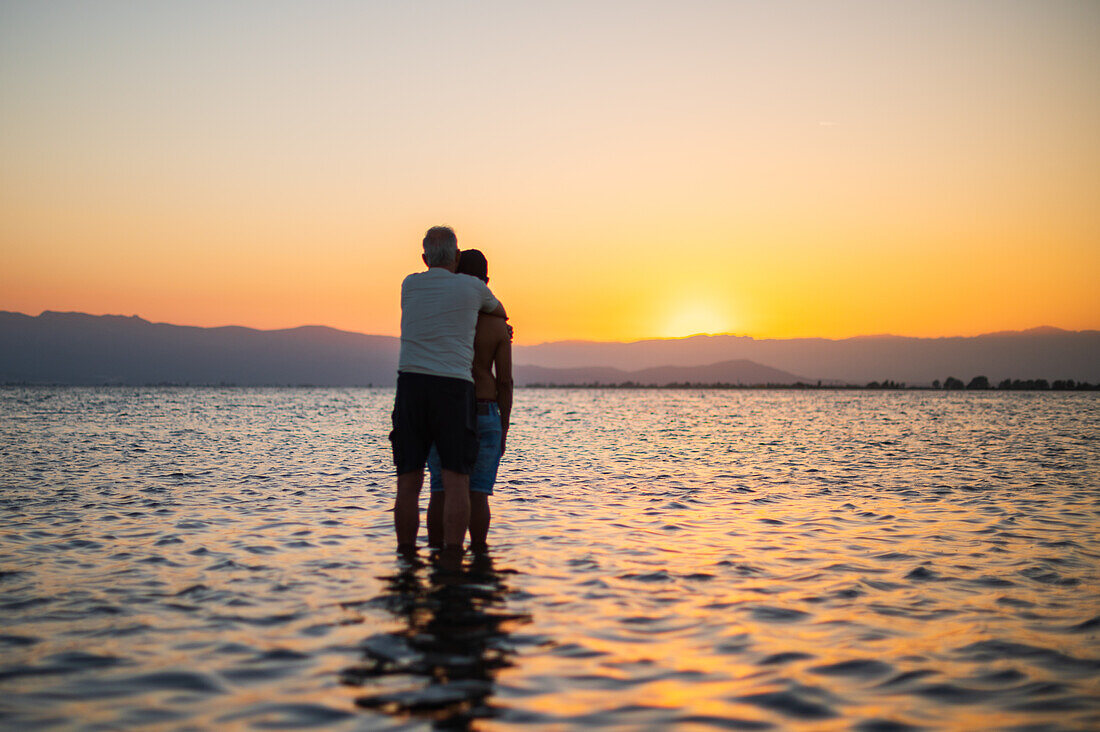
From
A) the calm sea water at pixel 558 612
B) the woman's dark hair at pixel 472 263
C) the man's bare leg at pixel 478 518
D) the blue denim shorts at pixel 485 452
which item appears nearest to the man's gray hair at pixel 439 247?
the woman's dark hair at pixel 472 263

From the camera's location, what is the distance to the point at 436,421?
7367 millimetres

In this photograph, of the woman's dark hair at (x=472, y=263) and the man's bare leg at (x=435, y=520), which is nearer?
the woman's dark hair at (x=472, y=263)

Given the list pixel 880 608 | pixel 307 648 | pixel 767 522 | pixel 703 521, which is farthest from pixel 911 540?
pixel 307 648

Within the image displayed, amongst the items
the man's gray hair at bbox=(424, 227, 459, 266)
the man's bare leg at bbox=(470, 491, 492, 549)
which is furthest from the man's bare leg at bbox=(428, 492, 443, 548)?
the man's gray hair at bbox=(424, 227, 459, 266)

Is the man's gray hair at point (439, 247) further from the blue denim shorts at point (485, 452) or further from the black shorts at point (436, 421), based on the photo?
the blue denim shorts at point (485, 452)

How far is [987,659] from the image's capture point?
4.97 metres

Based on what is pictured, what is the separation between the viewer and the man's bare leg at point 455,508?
7.51 m

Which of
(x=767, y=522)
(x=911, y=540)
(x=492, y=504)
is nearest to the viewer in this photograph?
(x=911, y=540)

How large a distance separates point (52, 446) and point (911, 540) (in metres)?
23.1

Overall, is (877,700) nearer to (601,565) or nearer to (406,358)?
(601,565)

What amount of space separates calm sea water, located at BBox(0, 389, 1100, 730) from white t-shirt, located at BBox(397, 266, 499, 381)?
1.91 m

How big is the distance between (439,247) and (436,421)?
5.41ft

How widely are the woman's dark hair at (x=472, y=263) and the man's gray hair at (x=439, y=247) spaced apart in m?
0.53

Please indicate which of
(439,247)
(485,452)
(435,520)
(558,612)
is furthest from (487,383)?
(558,612)
